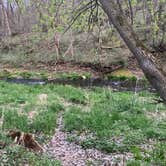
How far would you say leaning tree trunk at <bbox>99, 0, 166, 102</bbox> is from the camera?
4648 millimetres

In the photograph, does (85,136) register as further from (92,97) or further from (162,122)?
(92,97)

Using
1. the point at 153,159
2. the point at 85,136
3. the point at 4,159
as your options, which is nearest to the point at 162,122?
the point at 85,136

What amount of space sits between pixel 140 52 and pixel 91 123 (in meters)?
5.04

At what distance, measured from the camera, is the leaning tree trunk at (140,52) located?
465 cm

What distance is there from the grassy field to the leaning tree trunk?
5.16 feet

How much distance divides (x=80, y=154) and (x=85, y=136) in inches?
46.2

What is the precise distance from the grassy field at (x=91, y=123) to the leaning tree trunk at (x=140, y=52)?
5.16 feet

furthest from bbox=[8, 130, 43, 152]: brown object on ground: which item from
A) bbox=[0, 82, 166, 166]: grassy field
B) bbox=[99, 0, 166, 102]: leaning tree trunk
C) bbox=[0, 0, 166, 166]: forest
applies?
bbox=[99, 0, 166, 102]: leaning tree trunk

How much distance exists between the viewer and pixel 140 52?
4801 millimetres

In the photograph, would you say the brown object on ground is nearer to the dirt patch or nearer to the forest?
the forest

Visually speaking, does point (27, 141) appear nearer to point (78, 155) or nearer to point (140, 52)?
point (78, 155)

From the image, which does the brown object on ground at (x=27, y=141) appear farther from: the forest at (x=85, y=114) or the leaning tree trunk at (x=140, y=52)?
the leaning tree trunk at (x=140, y=52)

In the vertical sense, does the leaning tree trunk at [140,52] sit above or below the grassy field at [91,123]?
above

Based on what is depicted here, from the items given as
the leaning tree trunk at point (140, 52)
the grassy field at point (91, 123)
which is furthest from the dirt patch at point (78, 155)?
the leaning tree trunk at point (140, 52)
